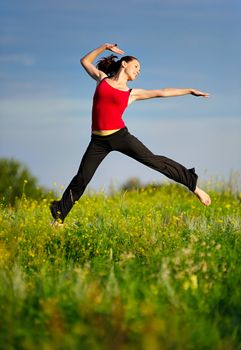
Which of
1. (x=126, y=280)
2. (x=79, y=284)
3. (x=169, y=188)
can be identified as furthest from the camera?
(x=169, y=188)

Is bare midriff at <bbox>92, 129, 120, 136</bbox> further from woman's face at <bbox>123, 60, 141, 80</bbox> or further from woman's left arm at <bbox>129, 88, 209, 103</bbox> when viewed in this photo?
woman's face at <bbox>123, 60, 141, 80</bbox>

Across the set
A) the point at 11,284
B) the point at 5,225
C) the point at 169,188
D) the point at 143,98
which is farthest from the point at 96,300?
the point at 169,188

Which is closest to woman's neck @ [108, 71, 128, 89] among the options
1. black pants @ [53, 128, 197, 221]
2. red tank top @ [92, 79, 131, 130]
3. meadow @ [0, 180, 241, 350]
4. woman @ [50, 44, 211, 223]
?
woman @ [50, 44, 211, 223]

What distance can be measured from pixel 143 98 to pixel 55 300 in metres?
4.31

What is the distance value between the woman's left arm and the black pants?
18.5 inches

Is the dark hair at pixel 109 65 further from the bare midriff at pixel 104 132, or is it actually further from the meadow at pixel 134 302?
the meadow at pixel 134 302

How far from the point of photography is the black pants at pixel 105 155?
766cm

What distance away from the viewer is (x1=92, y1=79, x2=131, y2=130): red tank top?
7.61 metres

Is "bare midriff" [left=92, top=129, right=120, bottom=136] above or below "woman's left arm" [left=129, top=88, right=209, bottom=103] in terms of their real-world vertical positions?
below

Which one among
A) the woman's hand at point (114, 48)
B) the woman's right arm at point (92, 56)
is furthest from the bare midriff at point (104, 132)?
the woman's hand at point (114, 48)

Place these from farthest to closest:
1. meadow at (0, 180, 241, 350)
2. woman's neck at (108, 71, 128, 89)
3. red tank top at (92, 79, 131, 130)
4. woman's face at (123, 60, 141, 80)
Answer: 1. woman's face at (123, 60, 141, 80)
2. woman's neck at (108, 71, 128, 89)
3. red tank top at (92, 79, 131, 130)
4. meadow at (0, 180, 241, 350)

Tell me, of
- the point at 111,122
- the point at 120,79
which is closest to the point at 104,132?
the point at 111,122

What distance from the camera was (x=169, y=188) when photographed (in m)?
14.0

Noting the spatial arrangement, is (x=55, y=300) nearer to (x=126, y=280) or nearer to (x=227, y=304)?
(x=126, y=280)
